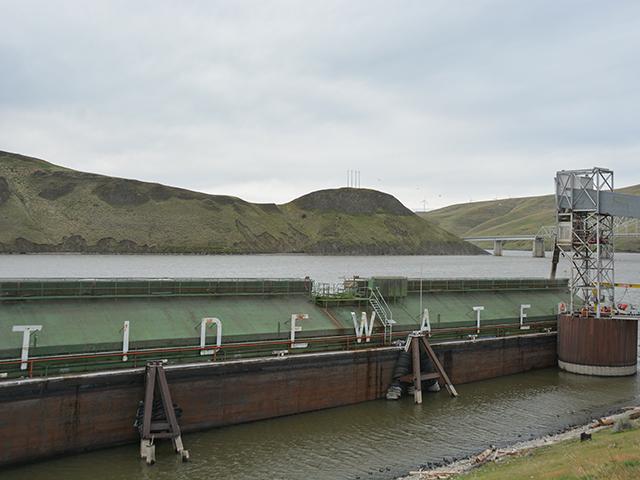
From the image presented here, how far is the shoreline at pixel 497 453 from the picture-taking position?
78.3 ft

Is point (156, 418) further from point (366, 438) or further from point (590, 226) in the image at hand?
point (590, 226)

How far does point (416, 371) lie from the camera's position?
35281mm

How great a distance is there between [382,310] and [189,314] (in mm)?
13968

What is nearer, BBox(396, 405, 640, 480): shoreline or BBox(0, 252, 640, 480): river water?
BBox(396, 405, 640, 480): shoreline

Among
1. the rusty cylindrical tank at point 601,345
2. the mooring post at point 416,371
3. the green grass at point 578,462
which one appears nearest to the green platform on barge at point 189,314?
the mooring post at point 416,371

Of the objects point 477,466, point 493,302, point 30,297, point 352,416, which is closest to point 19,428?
point 30,297

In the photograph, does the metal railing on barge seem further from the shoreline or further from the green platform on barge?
the shoreline

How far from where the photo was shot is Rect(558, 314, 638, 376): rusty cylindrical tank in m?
43.9

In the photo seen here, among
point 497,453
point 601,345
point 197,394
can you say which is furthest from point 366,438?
point 601,345

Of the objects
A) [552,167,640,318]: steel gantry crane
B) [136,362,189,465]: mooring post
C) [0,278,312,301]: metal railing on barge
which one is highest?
[552,167,640,318]: steel gantry crane

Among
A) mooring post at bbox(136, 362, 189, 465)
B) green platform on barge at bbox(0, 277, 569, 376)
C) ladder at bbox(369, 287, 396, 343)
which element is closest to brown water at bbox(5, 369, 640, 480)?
mooring post at bbox(136, 362, 189, 465)

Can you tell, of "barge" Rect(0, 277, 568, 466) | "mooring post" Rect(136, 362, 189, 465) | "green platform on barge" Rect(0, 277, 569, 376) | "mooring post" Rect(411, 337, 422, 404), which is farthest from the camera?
"mooring post" Rect(411, 337, 422, 404)

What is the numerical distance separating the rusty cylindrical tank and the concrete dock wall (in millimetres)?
10455

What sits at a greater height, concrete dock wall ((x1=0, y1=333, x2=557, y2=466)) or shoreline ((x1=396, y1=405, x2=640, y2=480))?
concrete dock wall ((x1=0, y1=333, x2=557, y2=466))
